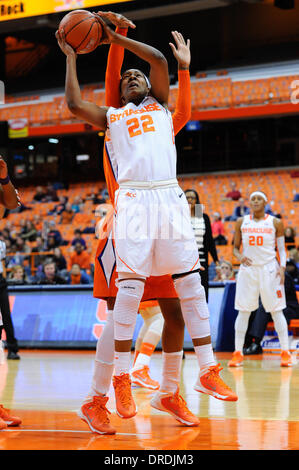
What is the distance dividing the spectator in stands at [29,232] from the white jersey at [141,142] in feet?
58.2

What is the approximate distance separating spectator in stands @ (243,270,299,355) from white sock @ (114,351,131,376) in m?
6.56

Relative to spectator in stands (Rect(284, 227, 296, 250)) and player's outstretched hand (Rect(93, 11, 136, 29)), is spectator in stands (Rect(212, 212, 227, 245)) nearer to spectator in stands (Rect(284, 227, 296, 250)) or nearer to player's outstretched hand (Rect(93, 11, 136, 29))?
spectator in stands (Rect(284, 227, 296, 250))

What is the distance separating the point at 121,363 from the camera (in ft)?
12.7

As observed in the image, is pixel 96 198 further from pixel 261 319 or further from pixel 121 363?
pixel 121 363

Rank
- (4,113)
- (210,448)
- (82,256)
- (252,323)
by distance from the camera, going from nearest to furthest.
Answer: (210,448) < (252,323) < (82,256) < (4,113)

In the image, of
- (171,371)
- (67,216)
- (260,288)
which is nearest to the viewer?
(171,371)

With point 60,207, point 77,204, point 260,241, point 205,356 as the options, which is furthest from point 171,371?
point 60,207

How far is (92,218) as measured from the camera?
23.0 m

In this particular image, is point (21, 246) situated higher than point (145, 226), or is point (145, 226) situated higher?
point (145, 226)

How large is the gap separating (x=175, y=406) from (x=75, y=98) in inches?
78.4

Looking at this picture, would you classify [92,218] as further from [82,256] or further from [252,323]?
[252,323]

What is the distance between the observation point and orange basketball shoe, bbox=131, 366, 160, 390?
6.37m
